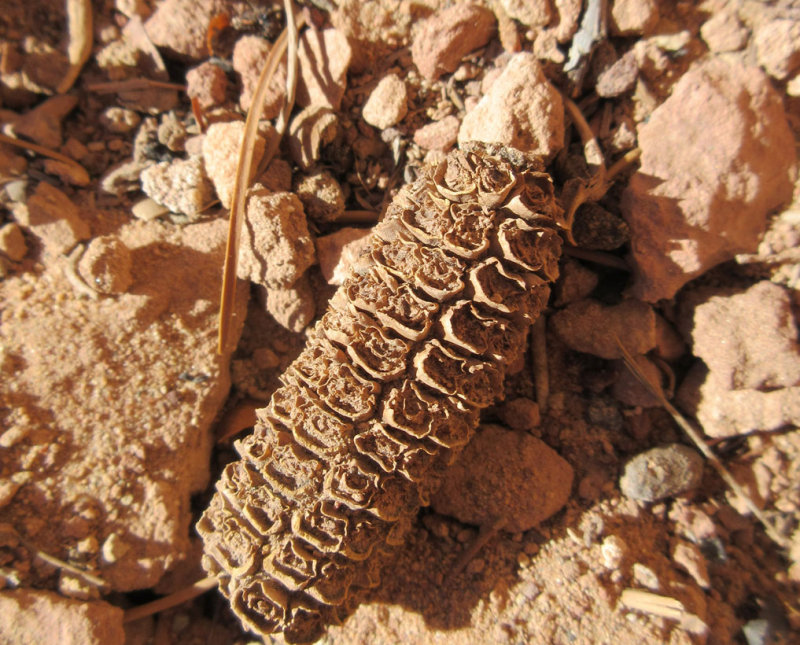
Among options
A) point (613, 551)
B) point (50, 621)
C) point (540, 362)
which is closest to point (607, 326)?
point (540, 362)

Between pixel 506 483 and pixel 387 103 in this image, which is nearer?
pixel 506 483

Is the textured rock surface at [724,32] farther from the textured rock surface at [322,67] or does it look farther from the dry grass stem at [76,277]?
the dry grass stem at [76,277]

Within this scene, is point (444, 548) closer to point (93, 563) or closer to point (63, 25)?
point (93, 563)

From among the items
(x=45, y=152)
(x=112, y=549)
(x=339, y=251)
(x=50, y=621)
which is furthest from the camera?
(x=45, y=152)

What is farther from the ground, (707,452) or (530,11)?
(530,11)

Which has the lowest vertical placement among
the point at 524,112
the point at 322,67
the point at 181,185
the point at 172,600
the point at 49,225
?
the point at 172,600

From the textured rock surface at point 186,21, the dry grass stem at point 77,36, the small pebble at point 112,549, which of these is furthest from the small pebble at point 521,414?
the dry grass stem at point 77,36

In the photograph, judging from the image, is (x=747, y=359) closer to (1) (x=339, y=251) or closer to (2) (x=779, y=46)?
(2) (x=779, y=46)
